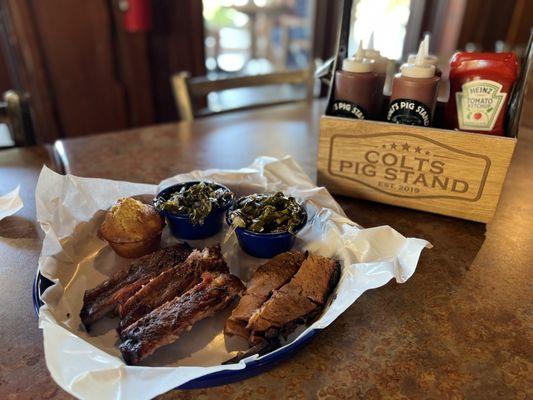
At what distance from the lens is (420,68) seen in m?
0.98

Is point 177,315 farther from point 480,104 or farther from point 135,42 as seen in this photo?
point 135,42

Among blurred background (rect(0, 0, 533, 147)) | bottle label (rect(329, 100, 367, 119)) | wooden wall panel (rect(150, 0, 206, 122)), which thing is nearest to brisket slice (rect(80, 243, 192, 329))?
bottle label (rect(329, 100, 367, 119))

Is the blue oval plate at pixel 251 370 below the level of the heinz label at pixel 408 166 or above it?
below

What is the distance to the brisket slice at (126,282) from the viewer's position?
0.77 metres

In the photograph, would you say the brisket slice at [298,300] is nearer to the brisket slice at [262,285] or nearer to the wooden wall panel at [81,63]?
the brisket slice at [262,285]

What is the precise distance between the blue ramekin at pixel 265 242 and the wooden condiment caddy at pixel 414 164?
235 mm

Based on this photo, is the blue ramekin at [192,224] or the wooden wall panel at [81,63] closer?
the blue ramekin at [192,224]

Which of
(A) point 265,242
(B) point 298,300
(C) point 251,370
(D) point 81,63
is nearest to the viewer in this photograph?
(C) point 251,370

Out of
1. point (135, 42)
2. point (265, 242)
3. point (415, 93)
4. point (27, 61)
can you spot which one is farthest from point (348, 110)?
point (27, 61)

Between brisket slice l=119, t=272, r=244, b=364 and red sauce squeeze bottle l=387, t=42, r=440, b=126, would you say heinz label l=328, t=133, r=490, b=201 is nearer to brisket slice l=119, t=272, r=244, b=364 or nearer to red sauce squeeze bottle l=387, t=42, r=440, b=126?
red sauce squeeze bottle l=387, t=42, r=440, b=126

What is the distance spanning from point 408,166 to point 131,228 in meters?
0.69

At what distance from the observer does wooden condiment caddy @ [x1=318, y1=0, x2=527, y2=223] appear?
0.97 metres

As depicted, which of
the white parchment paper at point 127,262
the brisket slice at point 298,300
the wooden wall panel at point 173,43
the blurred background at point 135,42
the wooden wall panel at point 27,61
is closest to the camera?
the white parchment paper at point 127,262

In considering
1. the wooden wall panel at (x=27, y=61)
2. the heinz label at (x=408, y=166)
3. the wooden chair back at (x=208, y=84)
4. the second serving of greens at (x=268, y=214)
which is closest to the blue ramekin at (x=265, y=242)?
the second serving of greens at (x=268, y=214)
